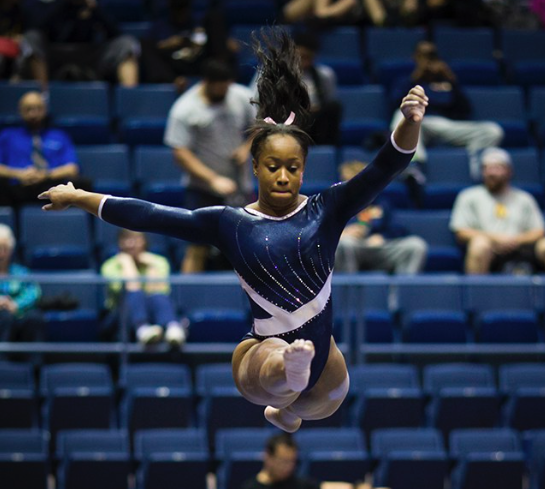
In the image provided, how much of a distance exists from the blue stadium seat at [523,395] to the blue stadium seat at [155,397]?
2131 mm

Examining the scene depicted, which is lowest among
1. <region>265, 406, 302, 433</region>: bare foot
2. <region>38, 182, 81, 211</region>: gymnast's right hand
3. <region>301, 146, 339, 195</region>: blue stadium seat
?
<region>265, 406, 302, 433</region>: bare foot

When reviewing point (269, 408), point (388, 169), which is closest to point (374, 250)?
point (269, 408)

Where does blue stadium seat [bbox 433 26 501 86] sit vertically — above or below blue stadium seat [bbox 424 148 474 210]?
above

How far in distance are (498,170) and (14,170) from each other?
12.0 ft

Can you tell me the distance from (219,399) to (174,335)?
530 millimetres

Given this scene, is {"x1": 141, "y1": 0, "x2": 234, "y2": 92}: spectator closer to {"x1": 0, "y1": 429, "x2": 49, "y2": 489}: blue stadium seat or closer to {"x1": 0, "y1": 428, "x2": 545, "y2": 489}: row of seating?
{"x1": 0, "y1": 428, "x2": 545, "y2": 489}: row of seating

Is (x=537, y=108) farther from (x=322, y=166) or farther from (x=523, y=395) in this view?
(x=523, y=395)

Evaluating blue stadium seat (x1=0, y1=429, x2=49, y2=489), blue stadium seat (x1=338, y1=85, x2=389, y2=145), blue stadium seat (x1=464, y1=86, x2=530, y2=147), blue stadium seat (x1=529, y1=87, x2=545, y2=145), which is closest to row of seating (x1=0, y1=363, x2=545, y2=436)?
blue stadium seat (x1=0, y1=429, x2=49, y2=489)

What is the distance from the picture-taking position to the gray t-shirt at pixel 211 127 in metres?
8.52

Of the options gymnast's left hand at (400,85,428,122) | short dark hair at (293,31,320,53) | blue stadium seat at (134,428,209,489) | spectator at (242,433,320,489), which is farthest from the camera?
short dark hair at (293,31,320,53)

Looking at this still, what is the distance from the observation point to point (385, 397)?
752 cm

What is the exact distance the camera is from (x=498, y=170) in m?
8.77

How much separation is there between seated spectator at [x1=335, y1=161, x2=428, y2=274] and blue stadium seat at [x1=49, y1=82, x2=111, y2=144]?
88.3 inches

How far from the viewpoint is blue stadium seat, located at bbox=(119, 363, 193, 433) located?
24.6 feet
